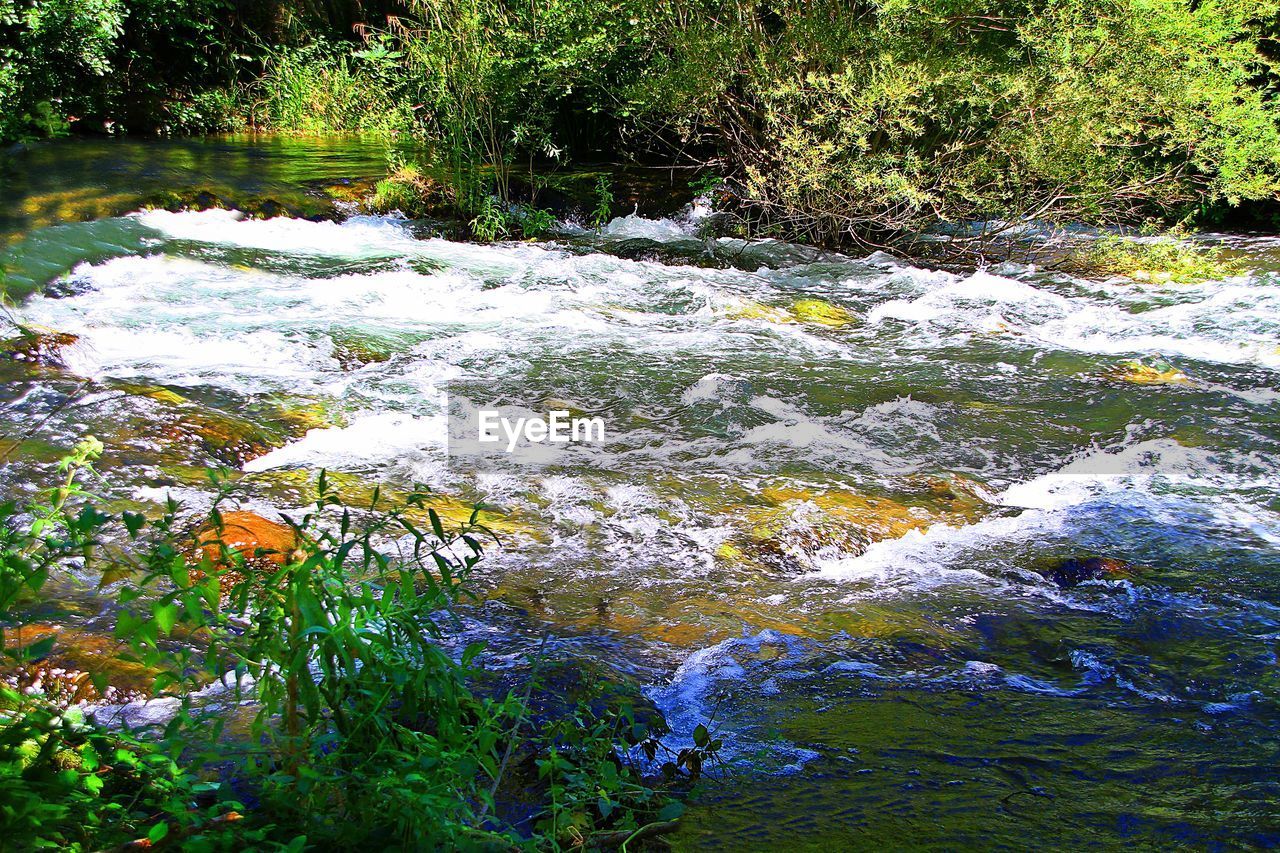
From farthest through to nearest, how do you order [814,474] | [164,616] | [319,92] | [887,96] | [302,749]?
[319,92], [887,96], [814,474], [302,749], [164,616]

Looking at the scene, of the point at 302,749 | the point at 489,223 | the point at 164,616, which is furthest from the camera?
the point at 489,223

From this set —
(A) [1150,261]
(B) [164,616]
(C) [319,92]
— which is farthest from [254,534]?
(C) [319,92]

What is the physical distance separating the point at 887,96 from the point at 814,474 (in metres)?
4.96

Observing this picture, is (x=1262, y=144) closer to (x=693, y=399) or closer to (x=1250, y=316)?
(x=1250, y=316)

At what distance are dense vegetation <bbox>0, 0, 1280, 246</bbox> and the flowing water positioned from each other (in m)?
1.01

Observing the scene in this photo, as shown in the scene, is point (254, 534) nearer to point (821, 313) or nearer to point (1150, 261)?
point (821, 313)

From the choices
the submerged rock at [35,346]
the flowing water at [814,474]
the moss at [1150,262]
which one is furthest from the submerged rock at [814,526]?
the moss at [1150,262]

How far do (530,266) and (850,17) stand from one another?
3.79 meters

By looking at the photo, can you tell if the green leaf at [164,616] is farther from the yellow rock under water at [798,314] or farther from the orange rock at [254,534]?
the yellow rock under water at [798,314]

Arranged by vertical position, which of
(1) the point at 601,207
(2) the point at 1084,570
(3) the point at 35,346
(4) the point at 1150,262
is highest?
(1) the point at 601,207

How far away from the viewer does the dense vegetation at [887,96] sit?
8.21 meters

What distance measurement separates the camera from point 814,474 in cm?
462

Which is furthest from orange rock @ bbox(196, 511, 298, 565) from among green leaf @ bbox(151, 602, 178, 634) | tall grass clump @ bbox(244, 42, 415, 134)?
tall grass clump @ bbox(244, 42, 415, 134)

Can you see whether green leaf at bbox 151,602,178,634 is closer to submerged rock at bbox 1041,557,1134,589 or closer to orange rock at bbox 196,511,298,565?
orange rock at bbox 196,511,298,565
